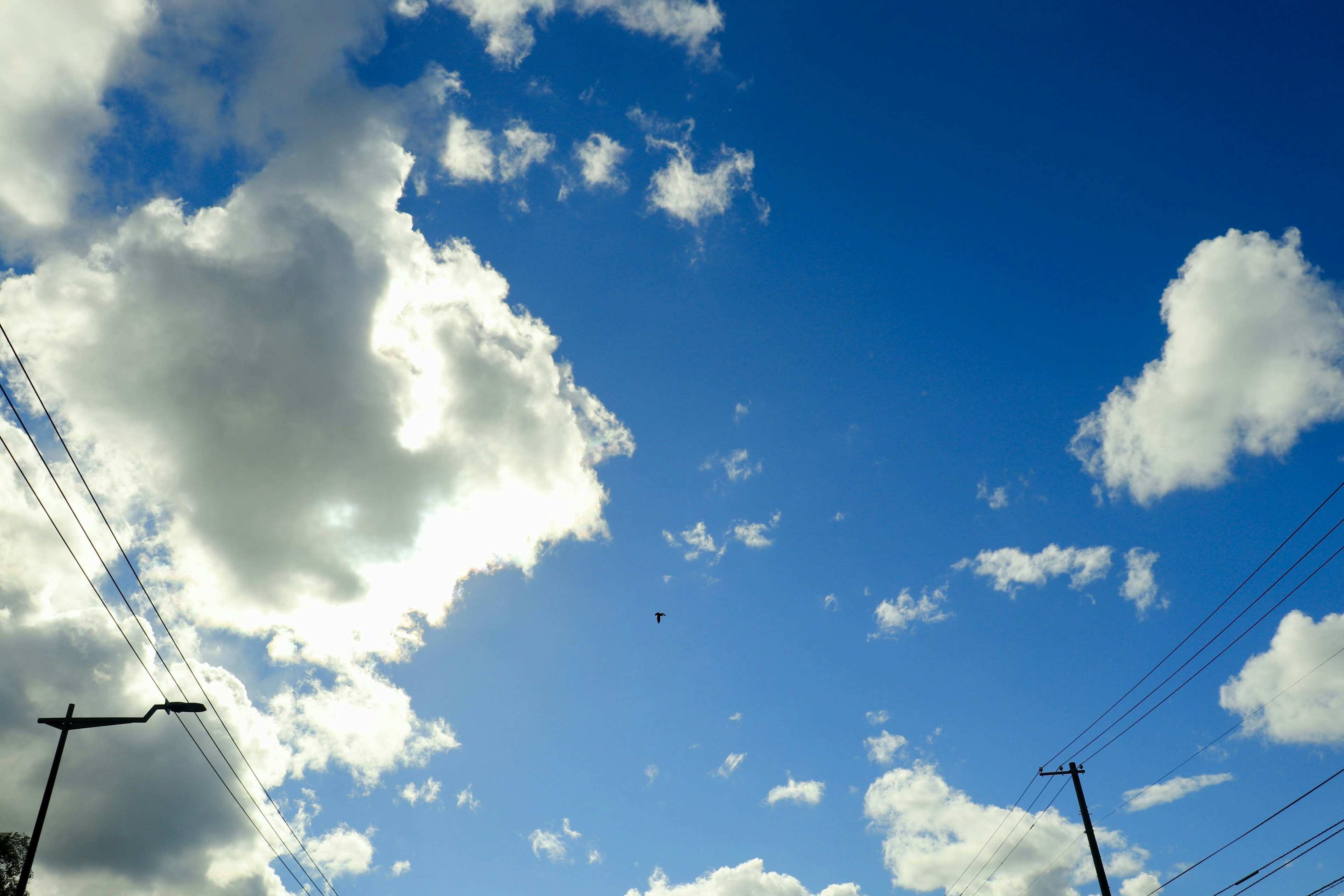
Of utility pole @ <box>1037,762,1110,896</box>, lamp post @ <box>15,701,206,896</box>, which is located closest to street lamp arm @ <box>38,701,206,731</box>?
lamp post @ <box>15,701,206,896</box>

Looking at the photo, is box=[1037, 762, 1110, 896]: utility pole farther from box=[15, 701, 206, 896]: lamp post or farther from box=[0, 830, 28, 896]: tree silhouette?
box=[0, 830, 28, 896]: tree silhouette

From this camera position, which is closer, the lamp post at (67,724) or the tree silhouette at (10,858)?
the lamp post at (67,724)

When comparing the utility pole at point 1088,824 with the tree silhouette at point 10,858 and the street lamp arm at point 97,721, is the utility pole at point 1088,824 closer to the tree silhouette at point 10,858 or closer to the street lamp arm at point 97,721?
the street lamp arm at point 97,721

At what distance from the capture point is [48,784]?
19422 millimetres

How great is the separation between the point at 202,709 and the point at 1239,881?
30903 millimetres

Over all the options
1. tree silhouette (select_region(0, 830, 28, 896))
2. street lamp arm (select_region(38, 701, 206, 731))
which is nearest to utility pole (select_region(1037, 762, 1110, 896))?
street lamp arm (select_region(38, 701, 206, 731))

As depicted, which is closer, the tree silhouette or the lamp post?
the lamp post

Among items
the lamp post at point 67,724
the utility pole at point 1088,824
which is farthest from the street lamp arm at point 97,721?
the utility pole at point 1088,824

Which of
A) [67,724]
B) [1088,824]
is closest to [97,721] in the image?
[67,724]

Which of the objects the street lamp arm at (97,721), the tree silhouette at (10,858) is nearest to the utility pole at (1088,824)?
the street lamp arm at (97,721)

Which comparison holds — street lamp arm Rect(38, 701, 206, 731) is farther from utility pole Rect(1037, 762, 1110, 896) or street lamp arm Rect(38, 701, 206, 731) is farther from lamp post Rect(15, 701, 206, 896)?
utility pole Rect(1037, 762, 1110, 896)

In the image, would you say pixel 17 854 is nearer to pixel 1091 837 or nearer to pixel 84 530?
pixel 84 530

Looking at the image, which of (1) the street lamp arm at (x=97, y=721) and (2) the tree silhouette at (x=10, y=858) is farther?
(2) the tree silhouette at (x=10, y=858)

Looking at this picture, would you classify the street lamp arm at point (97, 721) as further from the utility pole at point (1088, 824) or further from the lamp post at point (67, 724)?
the utility pole at point (1088, 824)
